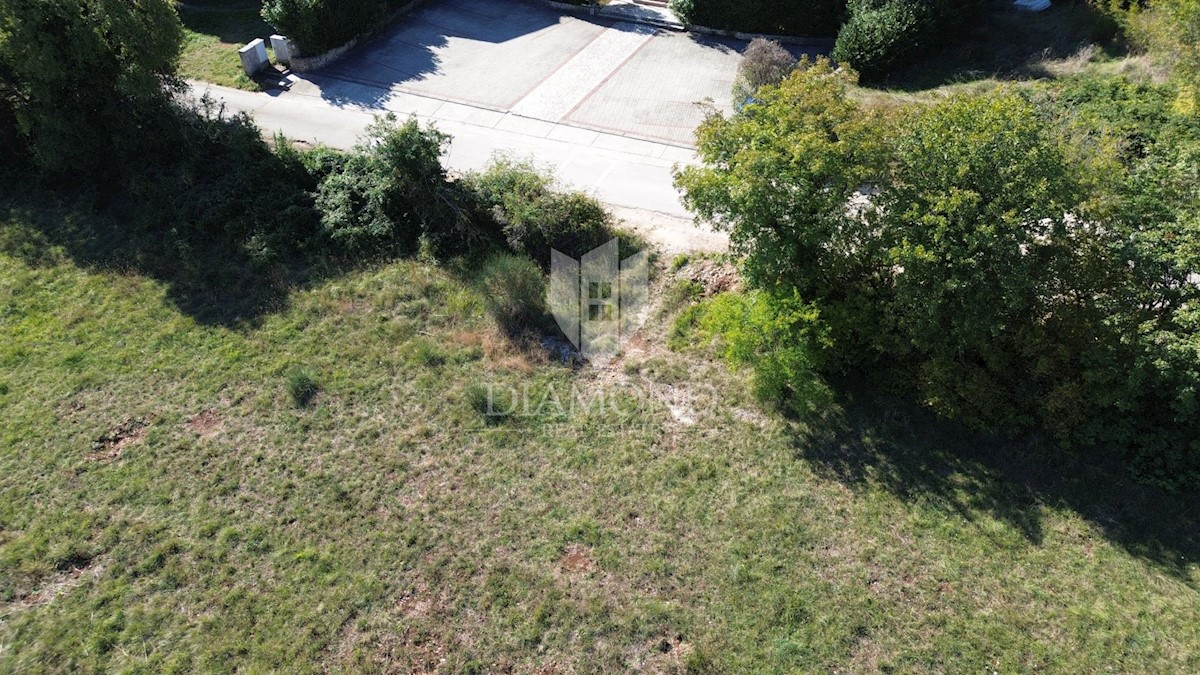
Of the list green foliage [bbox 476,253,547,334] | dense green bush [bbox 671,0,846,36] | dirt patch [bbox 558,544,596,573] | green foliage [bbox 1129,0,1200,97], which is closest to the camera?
dirt patch [bbox 558,544,596,573]

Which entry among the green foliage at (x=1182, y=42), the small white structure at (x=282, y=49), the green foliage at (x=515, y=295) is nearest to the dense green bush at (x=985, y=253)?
the green foliage at (x=1182, y=42)

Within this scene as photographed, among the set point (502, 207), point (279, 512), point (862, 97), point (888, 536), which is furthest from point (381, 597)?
point (862, 97)

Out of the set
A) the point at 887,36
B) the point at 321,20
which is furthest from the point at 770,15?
the point at 321,20

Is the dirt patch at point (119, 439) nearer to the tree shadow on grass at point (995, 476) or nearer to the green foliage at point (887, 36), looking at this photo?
the tree shadow on grass at point (995, 476)

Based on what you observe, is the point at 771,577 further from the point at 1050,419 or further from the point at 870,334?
the point at 1050,419

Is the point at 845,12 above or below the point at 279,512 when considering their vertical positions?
above

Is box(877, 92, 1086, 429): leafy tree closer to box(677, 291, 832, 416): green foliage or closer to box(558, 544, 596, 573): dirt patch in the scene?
box(677, 291, 832, 416): green foliage

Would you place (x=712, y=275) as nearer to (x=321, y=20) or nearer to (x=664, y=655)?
(x=664, y=655)

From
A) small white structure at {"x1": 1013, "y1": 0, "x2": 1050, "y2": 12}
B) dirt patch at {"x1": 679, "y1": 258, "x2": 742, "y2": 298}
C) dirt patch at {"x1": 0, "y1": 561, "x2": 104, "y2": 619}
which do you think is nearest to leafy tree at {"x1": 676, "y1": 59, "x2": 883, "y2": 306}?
dirt patch at {"x1": 679, "y1": 258, "x2": 742, "y2": 298}
